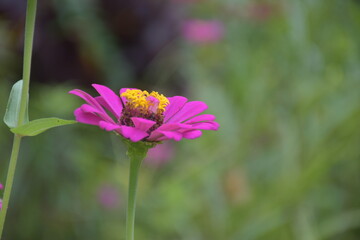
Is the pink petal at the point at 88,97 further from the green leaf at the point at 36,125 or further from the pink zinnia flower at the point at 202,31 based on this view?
the pink zinnia flower at the point at 202,31

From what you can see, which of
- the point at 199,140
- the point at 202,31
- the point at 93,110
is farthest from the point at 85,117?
the point at 202,31

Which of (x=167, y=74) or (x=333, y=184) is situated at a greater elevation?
(x=167, y=74)

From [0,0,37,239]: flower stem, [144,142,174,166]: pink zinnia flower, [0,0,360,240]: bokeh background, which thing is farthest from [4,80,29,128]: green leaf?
[144,142,174,166]: pink zinnia flower

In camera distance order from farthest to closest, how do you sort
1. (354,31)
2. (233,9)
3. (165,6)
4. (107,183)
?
1. (233,9)
2. (165,6)
3. (107,183)
4. (354,31)

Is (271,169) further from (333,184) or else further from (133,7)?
(133,7)

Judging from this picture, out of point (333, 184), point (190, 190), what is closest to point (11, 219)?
point (190, 190)
